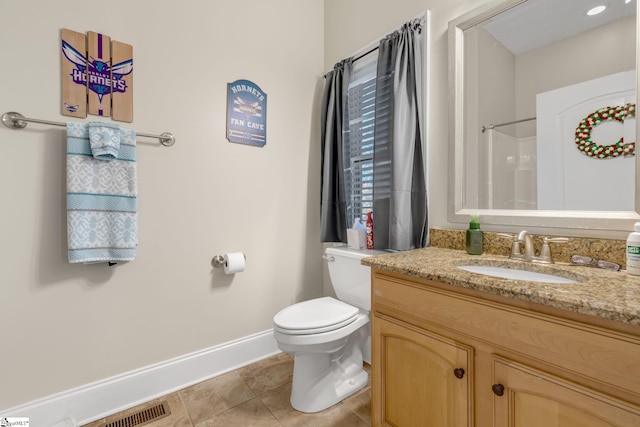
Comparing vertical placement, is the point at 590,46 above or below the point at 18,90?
above

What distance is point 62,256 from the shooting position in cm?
139

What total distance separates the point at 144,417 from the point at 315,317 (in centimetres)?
98

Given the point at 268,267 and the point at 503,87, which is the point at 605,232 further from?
the point at 268,267

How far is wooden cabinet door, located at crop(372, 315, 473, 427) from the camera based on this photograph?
37.2 inches

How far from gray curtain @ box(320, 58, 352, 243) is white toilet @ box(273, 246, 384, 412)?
33 cm

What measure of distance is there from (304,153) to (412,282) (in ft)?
4.64

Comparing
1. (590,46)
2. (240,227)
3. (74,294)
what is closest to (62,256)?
(74,294)

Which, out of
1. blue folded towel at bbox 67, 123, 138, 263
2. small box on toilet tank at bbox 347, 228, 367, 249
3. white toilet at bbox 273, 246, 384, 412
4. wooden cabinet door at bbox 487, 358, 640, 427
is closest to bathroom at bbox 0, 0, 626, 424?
blue folded towel at bbox 67, 123, 138, 263

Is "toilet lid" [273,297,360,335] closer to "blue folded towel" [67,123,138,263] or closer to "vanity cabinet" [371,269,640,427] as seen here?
"vanity cabinet" [371,269,640,427]

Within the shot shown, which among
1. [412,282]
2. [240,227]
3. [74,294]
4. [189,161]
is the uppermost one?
[189,161]

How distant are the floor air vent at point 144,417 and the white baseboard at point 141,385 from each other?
0.27 ft

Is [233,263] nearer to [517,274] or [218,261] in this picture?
[218,261]

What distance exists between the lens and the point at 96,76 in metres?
1.44

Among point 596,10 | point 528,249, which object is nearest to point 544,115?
point 596,10
